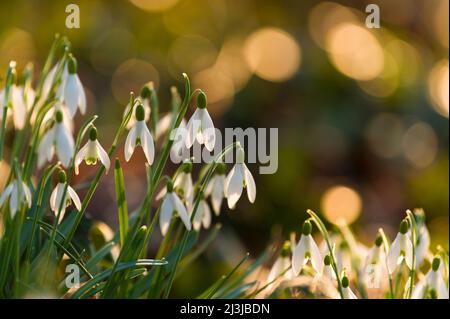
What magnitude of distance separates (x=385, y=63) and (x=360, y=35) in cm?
19

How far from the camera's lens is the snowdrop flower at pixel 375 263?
1.21 metres

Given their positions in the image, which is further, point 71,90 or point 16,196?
point 71,90

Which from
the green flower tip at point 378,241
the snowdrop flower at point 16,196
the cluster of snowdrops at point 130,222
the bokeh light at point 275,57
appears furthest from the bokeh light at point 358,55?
the snowdrop flower at point 16,196

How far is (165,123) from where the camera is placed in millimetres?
1400

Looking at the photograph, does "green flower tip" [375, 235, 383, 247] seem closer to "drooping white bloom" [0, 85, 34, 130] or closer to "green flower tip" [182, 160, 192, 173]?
"green flower tip" [182, 160, 192, 173]

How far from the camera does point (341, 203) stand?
123 inches

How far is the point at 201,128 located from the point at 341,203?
7.07 ft

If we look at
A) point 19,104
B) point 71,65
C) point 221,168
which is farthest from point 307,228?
point 19,104

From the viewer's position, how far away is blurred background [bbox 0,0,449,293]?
3.14 meters

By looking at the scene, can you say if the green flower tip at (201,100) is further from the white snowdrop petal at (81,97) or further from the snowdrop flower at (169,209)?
the white snowdrop petal at (81,97)

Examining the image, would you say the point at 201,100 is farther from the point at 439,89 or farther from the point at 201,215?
the point at 439,89

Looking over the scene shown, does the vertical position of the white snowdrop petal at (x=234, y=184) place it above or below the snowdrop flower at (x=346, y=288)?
above
